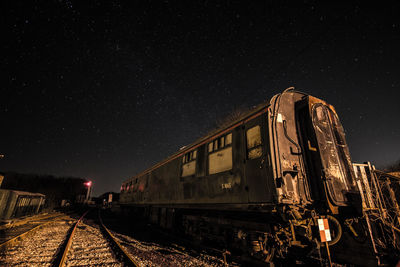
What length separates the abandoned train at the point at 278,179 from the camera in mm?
3713

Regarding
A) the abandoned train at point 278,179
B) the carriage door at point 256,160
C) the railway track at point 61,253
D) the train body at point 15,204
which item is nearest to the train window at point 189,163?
the abandoned train at point 278,179

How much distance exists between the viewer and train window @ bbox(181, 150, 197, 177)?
22.2 feet

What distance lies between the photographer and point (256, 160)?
4246mm

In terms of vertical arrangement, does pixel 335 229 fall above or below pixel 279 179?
below

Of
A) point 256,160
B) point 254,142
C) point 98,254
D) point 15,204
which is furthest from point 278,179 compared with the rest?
point 15,204

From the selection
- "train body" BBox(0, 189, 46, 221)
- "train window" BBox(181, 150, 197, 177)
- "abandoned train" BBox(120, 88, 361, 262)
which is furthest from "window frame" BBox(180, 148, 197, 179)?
"train body" BBox(0, 189, 46, 221)

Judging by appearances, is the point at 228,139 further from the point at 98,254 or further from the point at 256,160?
the point at 98,254

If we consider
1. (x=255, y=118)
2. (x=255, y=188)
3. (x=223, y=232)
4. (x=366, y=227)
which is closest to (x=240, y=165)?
(x=255, y=188)

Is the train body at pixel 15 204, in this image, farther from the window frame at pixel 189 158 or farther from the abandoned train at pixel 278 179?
the abandoned train at pixel 278 179

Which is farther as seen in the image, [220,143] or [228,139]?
[220,143]

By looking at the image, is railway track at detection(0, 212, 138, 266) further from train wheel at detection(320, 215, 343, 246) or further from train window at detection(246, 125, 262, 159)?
train wheel at detection(320, 215, 343, 246)

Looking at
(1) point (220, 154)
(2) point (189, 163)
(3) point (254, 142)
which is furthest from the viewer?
(2) point (189, 163)

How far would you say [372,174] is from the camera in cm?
634

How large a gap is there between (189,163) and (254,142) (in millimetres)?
3248
